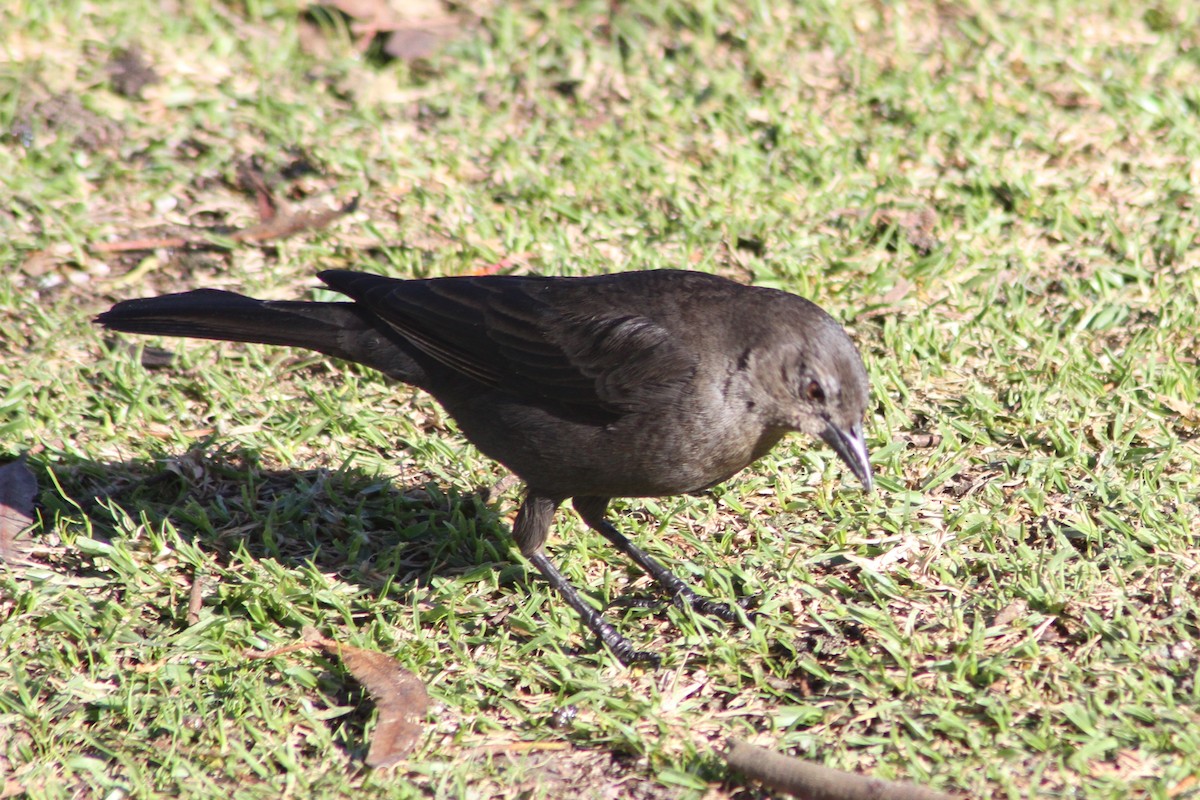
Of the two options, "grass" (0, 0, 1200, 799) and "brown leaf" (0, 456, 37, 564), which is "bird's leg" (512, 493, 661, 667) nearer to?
"grass" (0, 0, 1200, 799)

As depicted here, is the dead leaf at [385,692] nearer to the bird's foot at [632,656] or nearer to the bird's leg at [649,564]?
the bird's foot at [632,656]

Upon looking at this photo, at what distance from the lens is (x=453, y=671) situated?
4273 mm

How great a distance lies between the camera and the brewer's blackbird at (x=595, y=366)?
14.3 feet

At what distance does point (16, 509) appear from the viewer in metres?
4.94

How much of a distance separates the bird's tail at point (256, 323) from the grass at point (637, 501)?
59cm

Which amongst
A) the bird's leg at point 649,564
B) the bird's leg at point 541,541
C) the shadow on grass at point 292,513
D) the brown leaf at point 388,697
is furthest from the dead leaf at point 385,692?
the bird's leg at point 649,564

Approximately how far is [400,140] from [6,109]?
2.02 metres

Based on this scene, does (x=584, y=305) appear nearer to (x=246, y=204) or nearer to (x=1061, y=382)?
(x=1061, y=382)

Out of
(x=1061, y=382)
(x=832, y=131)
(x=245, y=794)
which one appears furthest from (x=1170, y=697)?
(x=832, y=131)

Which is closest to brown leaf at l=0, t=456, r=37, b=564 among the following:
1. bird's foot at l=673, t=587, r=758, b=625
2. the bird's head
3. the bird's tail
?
the bird's tail

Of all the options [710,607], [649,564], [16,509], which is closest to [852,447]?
[710,607]

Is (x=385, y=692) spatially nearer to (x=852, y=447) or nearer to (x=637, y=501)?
(x=637, y=501)

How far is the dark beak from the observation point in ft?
14.1

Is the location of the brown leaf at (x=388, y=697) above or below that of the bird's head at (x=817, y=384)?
below
